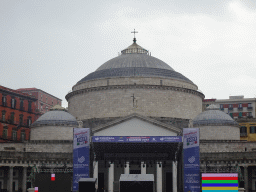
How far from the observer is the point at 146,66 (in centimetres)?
7762

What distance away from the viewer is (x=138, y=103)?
69875mm

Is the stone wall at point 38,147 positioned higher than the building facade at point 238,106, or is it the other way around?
the building facade at point 238,106

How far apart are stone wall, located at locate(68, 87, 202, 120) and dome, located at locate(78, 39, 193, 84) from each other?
359cm

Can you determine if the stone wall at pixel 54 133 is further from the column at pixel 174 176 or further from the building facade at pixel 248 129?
the building facade at pixel 248 129

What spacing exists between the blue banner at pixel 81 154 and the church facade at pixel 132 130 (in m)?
1.37

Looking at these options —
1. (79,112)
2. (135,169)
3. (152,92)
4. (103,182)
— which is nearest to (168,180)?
(135,169)

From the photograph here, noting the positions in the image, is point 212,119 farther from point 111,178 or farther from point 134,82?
point 111,178

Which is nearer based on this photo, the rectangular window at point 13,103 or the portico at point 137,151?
the portico at point 137,151

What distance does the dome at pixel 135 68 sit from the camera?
74.2 m

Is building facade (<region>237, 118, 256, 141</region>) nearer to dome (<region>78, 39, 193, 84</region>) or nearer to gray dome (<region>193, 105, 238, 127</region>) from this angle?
dome (<region>78, 39, 193, 84</region>)

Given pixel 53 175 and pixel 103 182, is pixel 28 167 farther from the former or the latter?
pixel 53 175

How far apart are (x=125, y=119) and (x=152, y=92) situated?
1397 cm

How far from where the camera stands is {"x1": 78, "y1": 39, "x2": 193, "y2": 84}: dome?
243ft

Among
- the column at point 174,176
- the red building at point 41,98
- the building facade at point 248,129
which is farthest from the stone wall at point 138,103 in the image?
the red building at point 41,98
